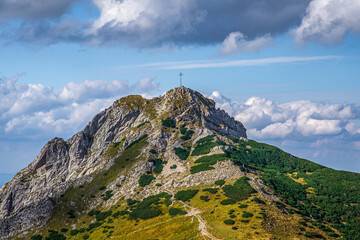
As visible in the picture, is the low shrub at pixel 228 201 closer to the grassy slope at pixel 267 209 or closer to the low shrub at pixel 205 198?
the grassy slope at pixel 267 209

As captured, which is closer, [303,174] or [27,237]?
[27,237]

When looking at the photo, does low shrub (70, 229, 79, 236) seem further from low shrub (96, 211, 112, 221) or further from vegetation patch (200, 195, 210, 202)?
vegetation patch (200, 195, 210, 202)

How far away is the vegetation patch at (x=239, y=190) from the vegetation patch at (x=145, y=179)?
46104 millimetres

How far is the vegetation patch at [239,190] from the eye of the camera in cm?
12293

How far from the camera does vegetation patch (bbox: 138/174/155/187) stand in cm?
16188

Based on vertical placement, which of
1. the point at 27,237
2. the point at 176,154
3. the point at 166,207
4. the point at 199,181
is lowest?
the point at 27,237

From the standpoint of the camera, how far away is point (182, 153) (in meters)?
180

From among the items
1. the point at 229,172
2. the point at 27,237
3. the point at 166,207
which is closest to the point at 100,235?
the point at 166,207

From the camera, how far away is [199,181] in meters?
147

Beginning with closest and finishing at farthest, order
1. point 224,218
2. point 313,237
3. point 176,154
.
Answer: point 313,237
point 224,218
point 176,154

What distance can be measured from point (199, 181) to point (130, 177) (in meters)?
43.2

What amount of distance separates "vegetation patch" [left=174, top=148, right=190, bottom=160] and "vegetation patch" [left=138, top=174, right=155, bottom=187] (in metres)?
21.9

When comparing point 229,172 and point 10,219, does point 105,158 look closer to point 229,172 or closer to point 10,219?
point 10,219

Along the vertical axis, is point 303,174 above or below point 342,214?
above
